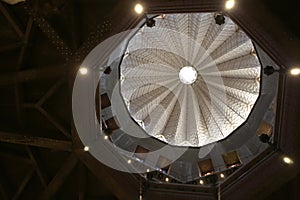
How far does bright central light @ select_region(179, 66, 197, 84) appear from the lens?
15078 mm

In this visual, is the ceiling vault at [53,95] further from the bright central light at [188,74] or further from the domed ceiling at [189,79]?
the bright central light at [188,74]

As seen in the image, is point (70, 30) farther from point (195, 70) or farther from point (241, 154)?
point (195, 70)

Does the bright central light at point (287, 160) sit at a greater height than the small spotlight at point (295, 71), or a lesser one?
lesser

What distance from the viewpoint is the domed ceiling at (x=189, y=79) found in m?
12.5

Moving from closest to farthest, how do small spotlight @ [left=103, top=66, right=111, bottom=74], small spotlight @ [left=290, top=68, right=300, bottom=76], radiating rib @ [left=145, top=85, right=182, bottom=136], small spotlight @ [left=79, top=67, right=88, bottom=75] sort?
small spotlight @ [left=290, top=68, right=300, bottom=76] → small spotlight @ [left=79, top=67, right=88, bottom=75] → small spotlight @ [left=103, top=66, right=111, bottom=74] → radiating rib @ [left=145, top=85, right=182, bottom=136]

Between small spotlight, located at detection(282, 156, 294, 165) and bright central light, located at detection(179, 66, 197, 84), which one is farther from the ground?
bright central light, located at detection(179, 66, 197, 84)

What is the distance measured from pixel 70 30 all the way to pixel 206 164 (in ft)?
18.0

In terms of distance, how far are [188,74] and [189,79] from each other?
0.22 meters

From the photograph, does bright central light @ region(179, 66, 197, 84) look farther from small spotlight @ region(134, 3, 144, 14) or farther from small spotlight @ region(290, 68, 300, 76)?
small spotlight @ region(290, 68, 300, 76)

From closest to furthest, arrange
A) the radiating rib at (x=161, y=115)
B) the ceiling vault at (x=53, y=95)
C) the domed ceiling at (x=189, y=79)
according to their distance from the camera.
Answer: the ceiling vault at (x=53, y=95) < the domed ceiling at (x=189, y=79) < the radiating rib at (x=161, y=115)

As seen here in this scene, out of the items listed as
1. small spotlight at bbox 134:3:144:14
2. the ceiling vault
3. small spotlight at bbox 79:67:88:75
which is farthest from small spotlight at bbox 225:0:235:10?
small spotlight at bbox 79:67:88:75

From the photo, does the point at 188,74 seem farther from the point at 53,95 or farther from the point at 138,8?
the point at 138,8

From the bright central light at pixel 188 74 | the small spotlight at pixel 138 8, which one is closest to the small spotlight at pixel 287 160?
the small spotlight at pixel 138 8

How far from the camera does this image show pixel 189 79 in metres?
15.1
